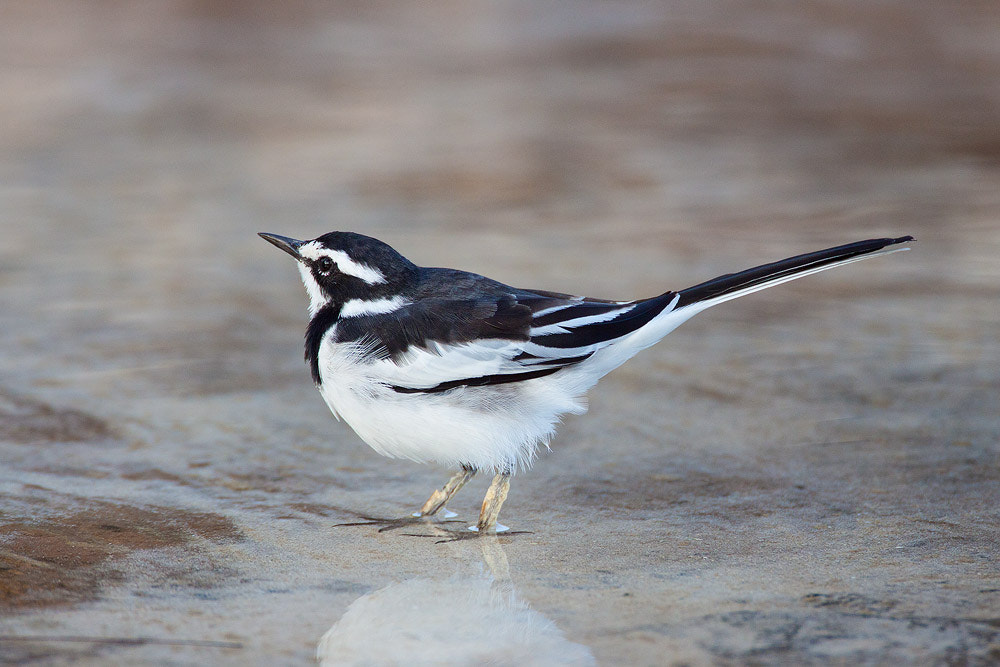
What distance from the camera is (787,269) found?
4.90 metres

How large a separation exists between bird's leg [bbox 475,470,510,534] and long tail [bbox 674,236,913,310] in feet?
3.88

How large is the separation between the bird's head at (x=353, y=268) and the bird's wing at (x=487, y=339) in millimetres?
225

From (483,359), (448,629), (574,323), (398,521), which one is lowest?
(448,629)

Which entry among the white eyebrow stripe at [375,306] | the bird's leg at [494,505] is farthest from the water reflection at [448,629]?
the white eyebrow stripe at [375,306]

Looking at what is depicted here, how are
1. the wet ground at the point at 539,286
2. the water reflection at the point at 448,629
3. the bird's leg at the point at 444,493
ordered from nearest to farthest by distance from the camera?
the water reflection at the point at 448,629, the wet ground at the point at 539,286, the bird's leg at the point at 444,493

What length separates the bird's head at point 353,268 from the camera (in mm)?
5152

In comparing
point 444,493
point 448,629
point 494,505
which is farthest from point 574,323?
point 448,629

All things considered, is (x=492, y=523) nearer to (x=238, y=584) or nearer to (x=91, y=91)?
(x=238, y=584)

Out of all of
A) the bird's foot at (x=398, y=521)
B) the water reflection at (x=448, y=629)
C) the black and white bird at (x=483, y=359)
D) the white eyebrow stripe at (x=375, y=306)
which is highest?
the white eyebrow stripe at (x=375, y=306)

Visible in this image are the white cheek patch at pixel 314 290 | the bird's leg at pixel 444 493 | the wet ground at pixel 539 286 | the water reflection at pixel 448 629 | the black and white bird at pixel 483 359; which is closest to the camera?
the water reflection at pixel 448 629

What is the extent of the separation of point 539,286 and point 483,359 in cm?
406

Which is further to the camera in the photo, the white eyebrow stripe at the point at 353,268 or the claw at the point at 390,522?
the white eyebrow stripe at the point at 353,268

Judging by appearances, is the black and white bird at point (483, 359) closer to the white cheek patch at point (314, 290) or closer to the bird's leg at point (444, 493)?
the bird's leg at point (444, 493)

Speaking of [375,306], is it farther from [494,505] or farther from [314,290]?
[494,505]
